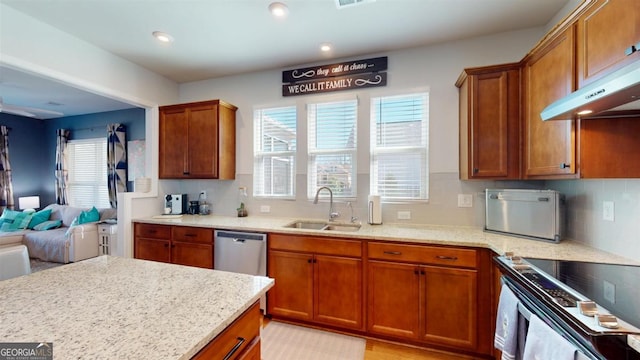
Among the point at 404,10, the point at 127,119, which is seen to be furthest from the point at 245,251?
the point at 127,119

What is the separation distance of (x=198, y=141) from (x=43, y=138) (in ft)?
17.1

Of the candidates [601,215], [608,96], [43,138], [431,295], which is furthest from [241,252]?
[43,138]

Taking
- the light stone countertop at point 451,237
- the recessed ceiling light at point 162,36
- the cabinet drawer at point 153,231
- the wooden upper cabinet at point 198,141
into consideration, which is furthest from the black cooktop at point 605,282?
the recessed ceiling light at point 162,36

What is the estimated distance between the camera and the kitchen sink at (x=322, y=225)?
2.68m

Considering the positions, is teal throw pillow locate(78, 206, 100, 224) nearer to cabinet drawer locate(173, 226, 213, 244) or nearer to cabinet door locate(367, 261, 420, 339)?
cabinet drawer locate(173, 226, 213, 244)

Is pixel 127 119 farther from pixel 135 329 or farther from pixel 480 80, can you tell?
pixel 480 80

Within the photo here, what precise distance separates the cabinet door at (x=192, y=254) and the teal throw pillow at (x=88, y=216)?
2866 mm

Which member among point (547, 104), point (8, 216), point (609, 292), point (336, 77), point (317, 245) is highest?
point (336, 77)

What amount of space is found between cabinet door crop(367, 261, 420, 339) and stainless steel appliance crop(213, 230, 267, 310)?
3.40ft

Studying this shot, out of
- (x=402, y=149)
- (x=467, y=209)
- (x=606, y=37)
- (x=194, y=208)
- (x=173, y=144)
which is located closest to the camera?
(x=606, y=37)

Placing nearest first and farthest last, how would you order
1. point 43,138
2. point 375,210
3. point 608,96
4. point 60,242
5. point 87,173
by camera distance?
point 608,96
point 375,210
point 60,242
point 87,173
point 43,138

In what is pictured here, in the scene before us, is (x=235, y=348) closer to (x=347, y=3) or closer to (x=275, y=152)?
(x=347, y=3)

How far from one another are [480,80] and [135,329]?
2731mm

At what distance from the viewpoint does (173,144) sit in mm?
3277
